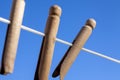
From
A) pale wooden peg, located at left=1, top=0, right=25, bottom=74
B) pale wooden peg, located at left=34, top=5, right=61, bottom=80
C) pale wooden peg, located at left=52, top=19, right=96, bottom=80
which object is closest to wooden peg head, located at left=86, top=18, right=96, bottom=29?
pale wooden peg, located at left=52, top=19, right=96, bottom=80

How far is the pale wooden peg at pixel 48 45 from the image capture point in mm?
1588

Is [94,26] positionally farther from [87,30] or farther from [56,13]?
[56,13]

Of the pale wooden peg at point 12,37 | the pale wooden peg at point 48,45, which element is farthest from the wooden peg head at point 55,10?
the pale wooden peg at point 12,37

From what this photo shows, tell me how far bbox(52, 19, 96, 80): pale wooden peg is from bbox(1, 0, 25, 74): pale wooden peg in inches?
12.5

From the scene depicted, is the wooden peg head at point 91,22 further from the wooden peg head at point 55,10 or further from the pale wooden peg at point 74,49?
the wooden peg head at point 55,10

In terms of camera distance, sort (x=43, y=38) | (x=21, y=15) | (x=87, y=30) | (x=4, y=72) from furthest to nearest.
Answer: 1. (x=87, y=30)
2. (x=43, y=38)
3. (x=21, y=15)
4. (x=4, y=72)

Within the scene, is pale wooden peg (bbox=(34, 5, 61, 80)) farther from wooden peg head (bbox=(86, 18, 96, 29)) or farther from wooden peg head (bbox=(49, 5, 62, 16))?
wooden peg head (bbox=(86, 18, 96, 29))

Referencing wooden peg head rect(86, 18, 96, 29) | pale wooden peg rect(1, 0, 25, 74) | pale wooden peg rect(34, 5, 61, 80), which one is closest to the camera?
pale wooden peg rect(1, 0, 25, 74)

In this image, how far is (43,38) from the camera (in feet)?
5.45

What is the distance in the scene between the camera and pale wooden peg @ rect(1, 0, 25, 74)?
1441mm

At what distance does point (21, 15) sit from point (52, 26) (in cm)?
19

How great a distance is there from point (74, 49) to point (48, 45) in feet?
0.60

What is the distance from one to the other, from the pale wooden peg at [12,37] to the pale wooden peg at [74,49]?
32 centimetres

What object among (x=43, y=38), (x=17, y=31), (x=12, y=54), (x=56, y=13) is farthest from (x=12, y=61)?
(x=56, y=13)
